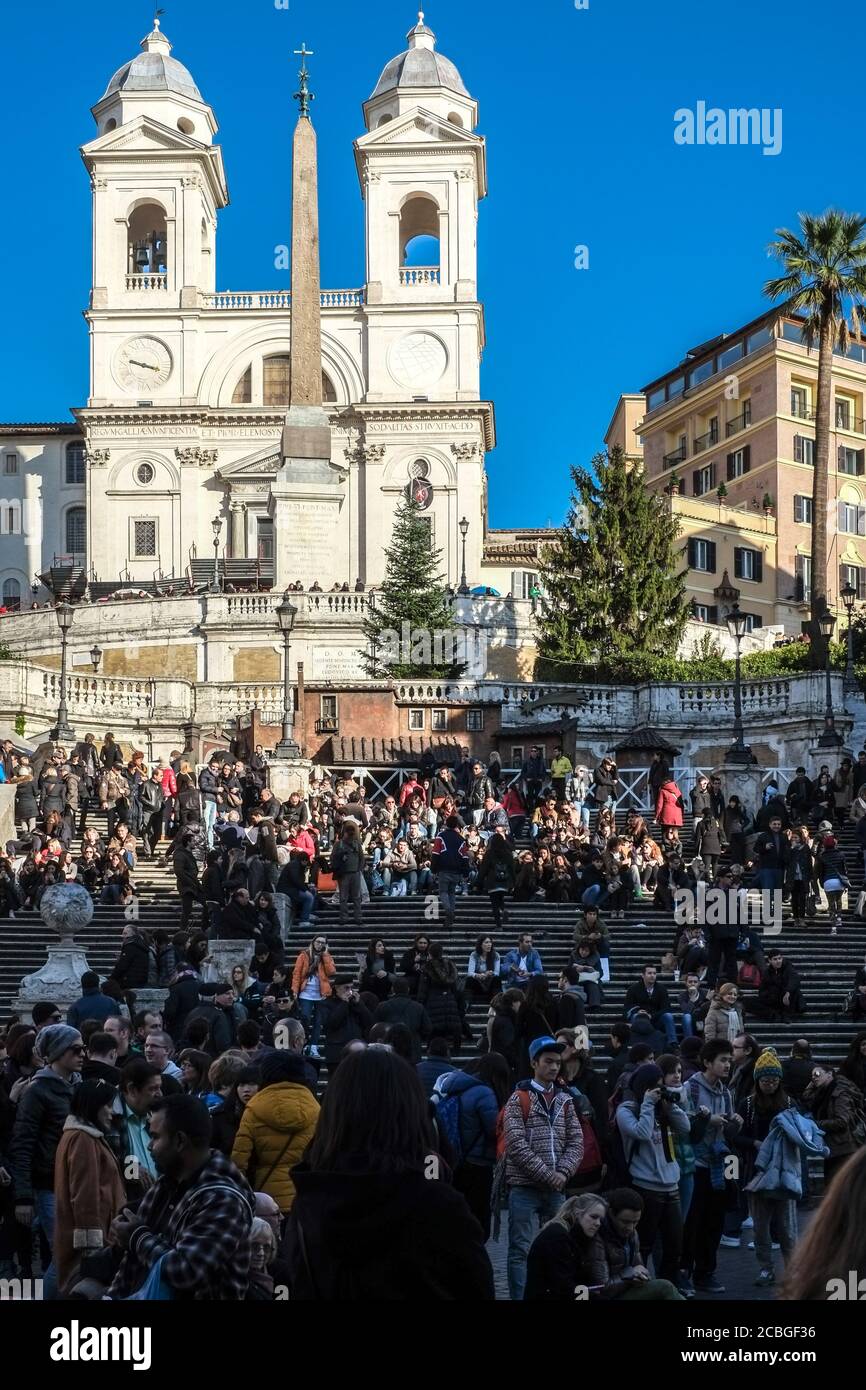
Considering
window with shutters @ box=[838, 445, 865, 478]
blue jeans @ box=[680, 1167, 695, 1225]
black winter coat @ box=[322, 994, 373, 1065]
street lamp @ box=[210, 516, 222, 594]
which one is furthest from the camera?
window with shutters @ box=[838, 445, 865, 478]

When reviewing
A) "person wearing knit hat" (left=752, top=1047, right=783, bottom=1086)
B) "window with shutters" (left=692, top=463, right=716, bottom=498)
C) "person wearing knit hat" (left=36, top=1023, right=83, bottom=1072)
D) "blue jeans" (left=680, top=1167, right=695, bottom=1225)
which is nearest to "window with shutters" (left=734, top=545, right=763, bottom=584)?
"window with shutters" (left=692, top=463, right=716, bottom=498)

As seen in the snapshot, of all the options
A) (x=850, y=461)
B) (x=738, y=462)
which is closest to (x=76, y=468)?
(x=738, y=462)

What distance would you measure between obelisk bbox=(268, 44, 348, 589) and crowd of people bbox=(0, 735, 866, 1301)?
89.4 ft

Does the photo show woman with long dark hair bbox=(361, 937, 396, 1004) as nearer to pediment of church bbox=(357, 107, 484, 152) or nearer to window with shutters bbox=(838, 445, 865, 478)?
window with shutters bbox=(838, 445, 865, 478)

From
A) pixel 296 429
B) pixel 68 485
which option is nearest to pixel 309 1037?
pixel 296 429

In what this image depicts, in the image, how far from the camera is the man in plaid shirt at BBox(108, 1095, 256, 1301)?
6047mm

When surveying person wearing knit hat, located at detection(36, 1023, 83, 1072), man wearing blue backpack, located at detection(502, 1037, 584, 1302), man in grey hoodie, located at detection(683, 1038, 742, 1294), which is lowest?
man in grey hoodie, located at detection(683, 1038, 742, 1294)

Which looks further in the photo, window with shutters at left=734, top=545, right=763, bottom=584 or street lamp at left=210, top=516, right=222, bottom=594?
window with shutters at left=734, top=545, right=763, bottom=584

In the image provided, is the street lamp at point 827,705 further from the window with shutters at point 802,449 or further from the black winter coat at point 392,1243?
the black winter coat at point 392,1243

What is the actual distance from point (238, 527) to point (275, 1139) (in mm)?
62702

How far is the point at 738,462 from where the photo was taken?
71938 mm

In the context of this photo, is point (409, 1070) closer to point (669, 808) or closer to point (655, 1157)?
point (655, 1157)

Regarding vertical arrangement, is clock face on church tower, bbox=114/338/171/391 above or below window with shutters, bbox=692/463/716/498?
above

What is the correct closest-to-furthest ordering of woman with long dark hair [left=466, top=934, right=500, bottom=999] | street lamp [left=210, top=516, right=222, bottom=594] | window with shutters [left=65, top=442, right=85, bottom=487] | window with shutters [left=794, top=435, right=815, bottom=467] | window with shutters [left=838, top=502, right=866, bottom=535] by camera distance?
woman with long dark hair [left=466, top=934, right=500, bottom=999] < street lamp [left=210, top=516, right=222, bottom=594] < window with shutters [left=794, top=435, right=815, bottom=467] < window with shutters [left=838, top=502, right=866, bottom=535] < window with shutters [left=65, top=442, right=85, bottom=487]
